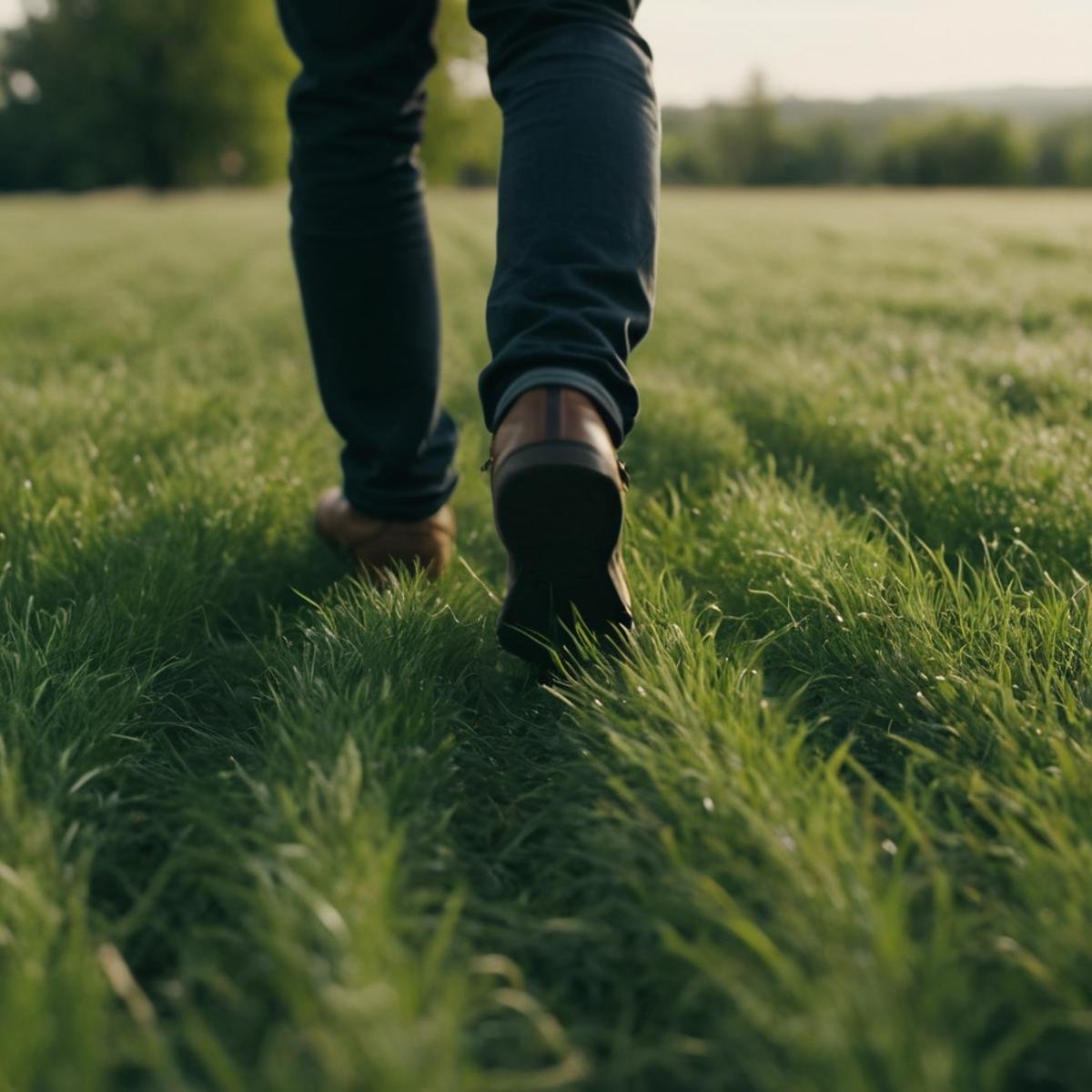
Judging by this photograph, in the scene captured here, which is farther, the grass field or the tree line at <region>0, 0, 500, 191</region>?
the tree line at <region>0, 0, 500, 191</region>

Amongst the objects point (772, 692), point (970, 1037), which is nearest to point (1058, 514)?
point (772, 692)

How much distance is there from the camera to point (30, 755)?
4.34 feet

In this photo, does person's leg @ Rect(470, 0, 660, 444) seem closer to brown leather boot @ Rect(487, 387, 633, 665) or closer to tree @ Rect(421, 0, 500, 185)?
brown leather boot @ Rect(487, 387, 633, 665)

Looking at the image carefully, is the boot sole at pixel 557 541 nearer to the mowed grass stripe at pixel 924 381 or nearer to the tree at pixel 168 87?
the mowed grass stripe at pixel 924 381

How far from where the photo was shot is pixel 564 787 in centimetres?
130

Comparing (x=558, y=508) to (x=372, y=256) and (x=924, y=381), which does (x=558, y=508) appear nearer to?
(x=372, y=256)

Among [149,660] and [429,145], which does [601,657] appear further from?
[429,145]

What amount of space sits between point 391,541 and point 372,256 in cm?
53

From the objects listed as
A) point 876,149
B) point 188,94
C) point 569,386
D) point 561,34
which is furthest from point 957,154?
point 569,386

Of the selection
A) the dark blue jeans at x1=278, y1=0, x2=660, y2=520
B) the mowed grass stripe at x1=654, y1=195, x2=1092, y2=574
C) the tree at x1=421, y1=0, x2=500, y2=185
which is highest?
the tree at x1=421, y1=0, x2=500, y2=185

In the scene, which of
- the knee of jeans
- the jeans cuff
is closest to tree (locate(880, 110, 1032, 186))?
the knee of jeans

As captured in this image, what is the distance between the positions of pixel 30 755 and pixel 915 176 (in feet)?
269

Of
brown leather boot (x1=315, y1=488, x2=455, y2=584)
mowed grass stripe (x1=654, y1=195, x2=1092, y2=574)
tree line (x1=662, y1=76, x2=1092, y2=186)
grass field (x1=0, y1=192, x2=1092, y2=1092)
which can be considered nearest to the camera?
grass field (x1=0, y1=192, x2=1092, y2=1092)

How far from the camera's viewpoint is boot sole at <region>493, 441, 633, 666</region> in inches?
52.4
